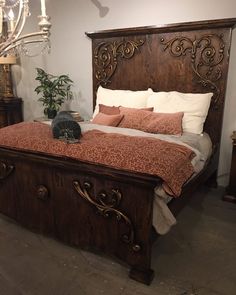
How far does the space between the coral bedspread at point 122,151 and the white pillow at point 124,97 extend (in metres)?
0.97

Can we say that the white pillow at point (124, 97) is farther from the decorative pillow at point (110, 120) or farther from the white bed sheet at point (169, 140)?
the white bed sheet at point (169, 140)

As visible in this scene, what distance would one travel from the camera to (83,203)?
1.88 meters

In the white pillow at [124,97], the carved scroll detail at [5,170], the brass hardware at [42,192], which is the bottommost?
the brass hardware at [42,192]

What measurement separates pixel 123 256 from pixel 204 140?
1417mm

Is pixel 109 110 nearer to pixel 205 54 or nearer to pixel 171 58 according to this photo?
pixel 171 58

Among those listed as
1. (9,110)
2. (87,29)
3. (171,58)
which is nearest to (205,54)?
(171,58)

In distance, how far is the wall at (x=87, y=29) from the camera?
2857 mm

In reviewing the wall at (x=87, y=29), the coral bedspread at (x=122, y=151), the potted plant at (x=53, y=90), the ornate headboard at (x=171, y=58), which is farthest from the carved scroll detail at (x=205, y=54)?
the potted plant at (x=53, y=90)

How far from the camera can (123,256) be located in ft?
5.87

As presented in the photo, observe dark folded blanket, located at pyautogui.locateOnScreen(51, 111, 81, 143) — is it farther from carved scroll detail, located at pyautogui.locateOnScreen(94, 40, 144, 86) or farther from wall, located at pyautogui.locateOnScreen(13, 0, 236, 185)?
wall, located at pyautogui.locateOnScreen(13, 0, 236, 185)

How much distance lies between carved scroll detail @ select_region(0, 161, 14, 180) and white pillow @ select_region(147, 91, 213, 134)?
1583 mm

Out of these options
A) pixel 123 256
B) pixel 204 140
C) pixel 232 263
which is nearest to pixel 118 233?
pixel 123 256

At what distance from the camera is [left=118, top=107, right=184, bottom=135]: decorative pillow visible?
2635 mm

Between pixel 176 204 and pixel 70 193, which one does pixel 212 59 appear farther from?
pixel 70 193
